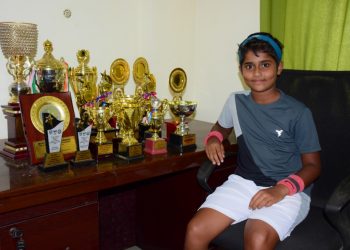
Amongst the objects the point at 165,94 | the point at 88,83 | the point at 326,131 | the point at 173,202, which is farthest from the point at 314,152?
the point at 165,94

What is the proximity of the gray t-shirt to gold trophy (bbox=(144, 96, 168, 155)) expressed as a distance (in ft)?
1.03

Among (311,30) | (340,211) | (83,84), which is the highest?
(311,30)

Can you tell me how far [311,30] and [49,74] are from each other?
1145 millimetres

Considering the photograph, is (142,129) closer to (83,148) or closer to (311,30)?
(83,148)

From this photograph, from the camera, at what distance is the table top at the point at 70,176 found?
3.15ft

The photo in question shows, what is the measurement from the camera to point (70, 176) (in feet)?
3.49

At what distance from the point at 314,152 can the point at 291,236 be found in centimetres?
31

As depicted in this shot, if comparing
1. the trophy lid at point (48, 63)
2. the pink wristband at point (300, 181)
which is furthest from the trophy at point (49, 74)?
the pink wristband at point (300, 181)

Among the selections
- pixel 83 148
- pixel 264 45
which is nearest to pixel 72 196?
pixel 83 148

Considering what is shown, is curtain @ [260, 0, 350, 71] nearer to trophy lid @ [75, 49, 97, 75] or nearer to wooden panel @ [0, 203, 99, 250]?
trophy lid @ [75, 49, 97, 75]

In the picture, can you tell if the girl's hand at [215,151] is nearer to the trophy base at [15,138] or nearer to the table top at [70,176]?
the table top at [70,176]

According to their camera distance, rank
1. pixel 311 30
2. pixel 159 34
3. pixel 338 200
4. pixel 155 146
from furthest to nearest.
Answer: pixel 159 34 → pixel 311 30 → pixel 155 146 → pixel 338 200

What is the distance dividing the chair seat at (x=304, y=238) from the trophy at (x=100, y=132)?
0.49 m

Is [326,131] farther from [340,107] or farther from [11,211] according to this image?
[11,211]
